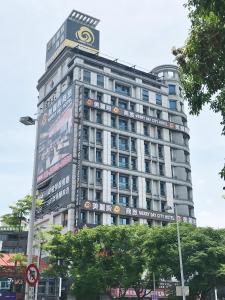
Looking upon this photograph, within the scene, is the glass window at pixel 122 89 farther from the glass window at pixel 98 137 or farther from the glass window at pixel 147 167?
the glass window at pixel 147 167

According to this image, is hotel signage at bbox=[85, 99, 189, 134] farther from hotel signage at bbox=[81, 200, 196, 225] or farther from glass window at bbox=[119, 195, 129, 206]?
hotel signage at bbox=[81, 200, 196, 225]

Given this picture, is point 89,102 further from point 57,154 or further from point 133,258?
point 133,258

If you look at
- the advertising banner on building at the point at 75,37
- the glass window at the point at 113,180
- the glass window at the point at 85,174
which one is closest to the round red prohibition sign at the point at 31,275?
the glass window at the point at 85,174

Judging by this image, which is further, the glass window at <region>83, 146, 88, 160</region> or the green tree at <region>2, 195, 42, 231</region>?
the glass window at <region>83, 146, 88, 160</region>

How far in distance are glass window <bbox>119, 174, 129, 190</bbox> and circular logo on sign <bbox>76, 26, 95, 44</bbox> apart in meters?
24.5

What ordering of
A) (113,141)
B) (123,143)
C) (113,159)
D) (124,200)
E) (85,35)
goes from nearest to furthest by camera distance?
(124,200) < (113,159) < (113,141) < (123,143) < (85,35)

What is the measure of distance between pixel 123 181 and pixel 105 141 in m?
6.30

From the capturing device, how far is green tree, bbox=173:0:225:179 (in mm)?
10758

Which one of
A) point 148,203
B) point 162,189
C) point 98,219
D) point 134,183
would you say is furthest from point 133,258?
point 162,189

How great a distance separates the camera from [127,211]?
5925 centimetres

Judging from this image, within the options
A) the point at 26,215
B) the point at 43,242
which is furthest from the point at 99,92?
the point at 26,215

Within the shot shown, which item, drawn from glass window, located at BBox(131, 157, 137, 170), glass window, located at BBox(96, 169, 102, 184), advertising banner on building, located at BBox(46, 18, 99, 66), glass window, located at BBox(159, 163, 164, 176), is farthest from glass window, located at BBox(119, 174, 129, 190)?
advertising banner on building, located at BBox(46, 18, 99, 66)

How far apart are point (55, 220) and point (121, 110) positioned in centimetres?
1919

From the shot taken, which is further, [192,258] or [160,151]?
[160,151]
